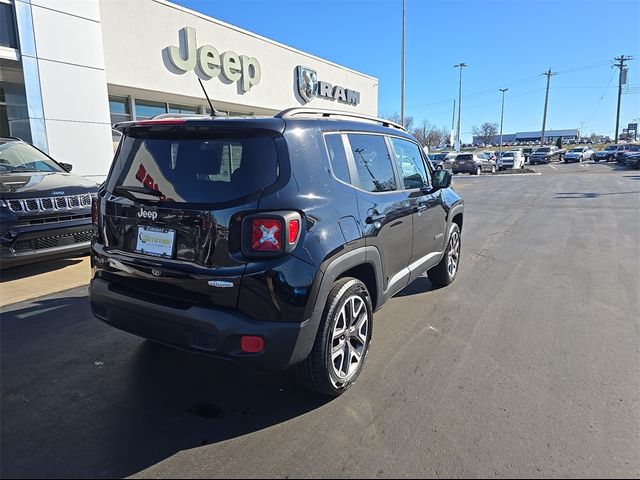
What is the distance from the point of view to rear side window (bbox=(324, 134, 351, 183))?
3.03 metres

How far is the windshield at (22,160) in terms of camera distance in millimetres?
6266

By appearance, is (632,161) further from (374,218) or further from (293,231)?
(293,231)

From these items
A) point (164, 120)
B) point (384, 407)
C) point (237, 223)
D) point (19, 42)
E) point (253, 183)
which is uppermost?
point (19, 42)

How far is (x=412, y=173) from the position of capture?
4355 millimetres

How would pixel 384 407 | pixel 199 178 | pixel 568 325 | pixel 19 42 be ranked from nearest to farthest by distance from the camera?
1. pixel 199 178
2. pixel 384 407
3. pixel 568 325
4. pixel 19 42

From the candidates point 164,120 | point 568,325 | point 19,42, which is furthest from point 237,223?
point 19,42

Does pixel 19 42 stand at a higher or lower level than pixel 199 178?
higher

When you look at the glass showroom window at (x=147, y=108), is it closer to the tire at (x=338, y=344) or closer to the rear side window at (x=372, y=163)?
the rear side window at (x=372, y=163)

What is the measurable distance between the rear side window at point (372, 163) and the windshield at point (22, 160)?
5370 mm

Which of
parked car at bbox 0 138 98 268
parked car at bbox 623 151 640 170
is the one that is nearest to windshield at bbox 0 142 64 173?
parked car at bbox 0 138 98 268

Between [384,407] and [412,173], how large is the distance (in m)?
2.35

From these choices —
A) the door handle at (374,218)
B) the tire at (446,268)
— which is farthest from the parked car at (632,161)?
the door handle at (374,218)

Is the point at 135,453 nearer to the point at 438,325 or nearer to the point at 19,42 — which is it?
the point at 438,325

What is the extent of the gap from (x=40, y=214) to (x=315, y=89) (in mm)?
16844
